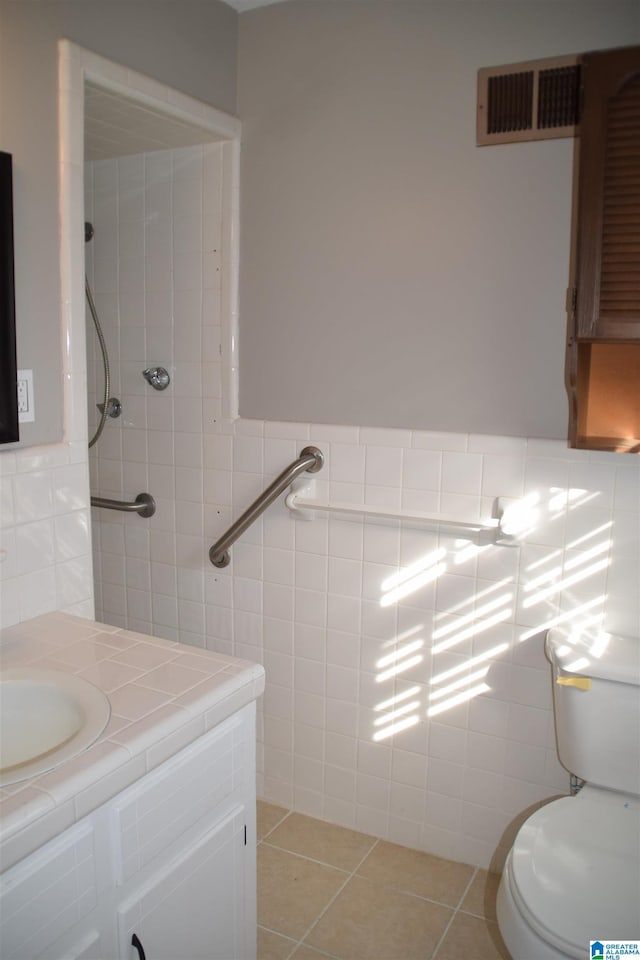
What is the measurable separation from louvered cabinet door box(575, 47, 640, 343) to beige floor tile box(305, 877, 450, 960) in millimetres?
1454

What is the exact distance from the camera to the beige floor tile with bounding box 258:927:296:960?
1771 mm

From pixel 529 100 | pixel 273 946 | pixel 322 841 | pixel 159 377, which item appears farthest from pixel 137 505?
pixel 529 100

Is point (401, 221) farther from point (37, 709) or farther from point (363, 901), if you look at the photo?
point (363, 901)

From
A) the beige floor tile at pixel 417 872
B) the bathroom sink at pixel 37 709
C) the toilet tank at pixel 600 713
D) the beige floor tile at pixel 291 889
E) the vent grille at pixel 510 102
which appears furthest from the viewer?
the beige floor tile at pixel 417 872

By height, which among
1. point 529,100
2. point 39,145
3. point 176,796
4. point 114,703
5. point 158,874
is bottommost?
point 158,874

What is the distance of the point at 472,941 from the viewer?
182 cm

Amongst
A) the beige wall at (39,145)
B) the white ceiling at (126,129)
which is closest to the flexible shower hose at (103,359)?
the white ceiling at (126,129)

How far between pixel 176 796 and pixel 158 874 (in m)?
0.12

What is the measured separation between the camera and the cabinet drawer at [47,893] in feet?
3.07

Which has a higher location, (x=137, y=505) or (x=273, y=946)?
(x=137, y=505)

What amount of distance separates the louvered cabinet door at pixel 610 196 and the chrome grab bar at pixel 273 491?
830mm

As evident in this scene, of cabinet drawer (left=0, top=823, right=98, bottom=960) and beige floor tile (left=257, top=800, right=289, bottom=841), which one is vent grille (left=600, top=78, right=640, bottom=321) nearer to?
cabinet drawer (left=0, top=823, right=98, bottom=960)

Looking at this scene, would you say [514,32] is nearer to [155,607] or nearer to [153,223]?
[153,223]
